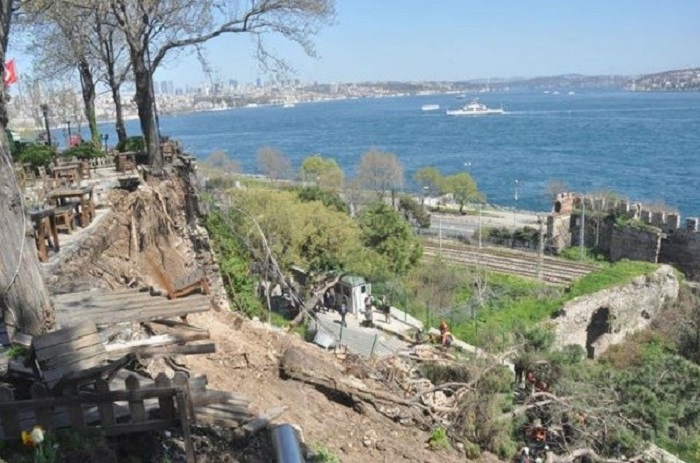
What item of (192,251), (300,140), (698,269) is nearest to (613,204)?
(698,269)

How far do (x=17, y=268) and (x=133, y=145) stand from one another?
43.6 feet

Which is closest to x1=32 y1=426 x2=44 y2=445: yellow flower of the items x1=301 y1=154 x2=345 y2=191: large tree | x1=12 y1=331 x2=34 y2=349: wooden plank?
x1=12 y1=331 x2=34 y2=349: wooden plank

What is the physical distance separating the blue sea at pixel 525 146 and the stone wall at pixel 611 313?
35123 millimetres

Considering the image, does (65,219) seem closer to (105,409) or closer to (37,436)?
(105,409)

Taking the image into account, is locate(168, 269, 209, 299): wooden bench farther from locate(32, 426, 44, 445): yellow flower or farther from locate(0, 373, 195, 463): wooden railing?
locate(32, 426, 44, 445): yellow flower

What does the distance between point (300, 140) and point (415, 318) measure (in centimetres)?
10491

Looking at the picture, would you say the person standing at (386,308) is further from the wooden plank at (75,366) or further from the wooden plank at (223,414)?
the wooden plank at (75,366)

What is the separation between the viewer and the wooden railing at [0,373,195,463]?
4.82m

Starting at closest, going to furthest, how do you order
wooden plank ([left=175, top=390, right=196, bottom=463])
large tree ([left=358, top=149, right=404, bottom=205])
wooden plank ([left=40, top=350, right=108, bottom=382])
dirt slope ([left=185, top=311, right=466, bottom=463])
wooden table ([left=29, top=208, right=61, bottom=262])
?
1. wooden plank ([left=175, top=390, right=196, bottom=463])
2. wooden plank ([left=40, top=350, right=108, bottom=382])
3. dirt slope ([left=185, top=311, right=466, bottom=463])
4. wooden table ([left=29, top=208, right=61, bottom=262])
5. large tree ([left=358, top=149, right=404, bottom=205])

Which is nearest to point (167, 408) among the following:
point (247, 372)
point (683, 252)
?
point (247, 372)

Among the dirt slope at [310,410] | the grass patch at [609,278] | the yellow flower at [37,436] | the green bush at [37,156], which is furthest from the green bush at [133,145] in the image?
the grass patch at [609,278]

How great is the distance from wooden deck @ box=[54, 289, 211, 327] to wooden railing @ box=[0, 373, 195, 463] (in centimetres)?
201

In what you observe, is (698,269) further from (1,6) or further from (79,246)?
(1,6)

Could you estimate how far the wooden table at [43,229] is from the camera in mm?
9469
